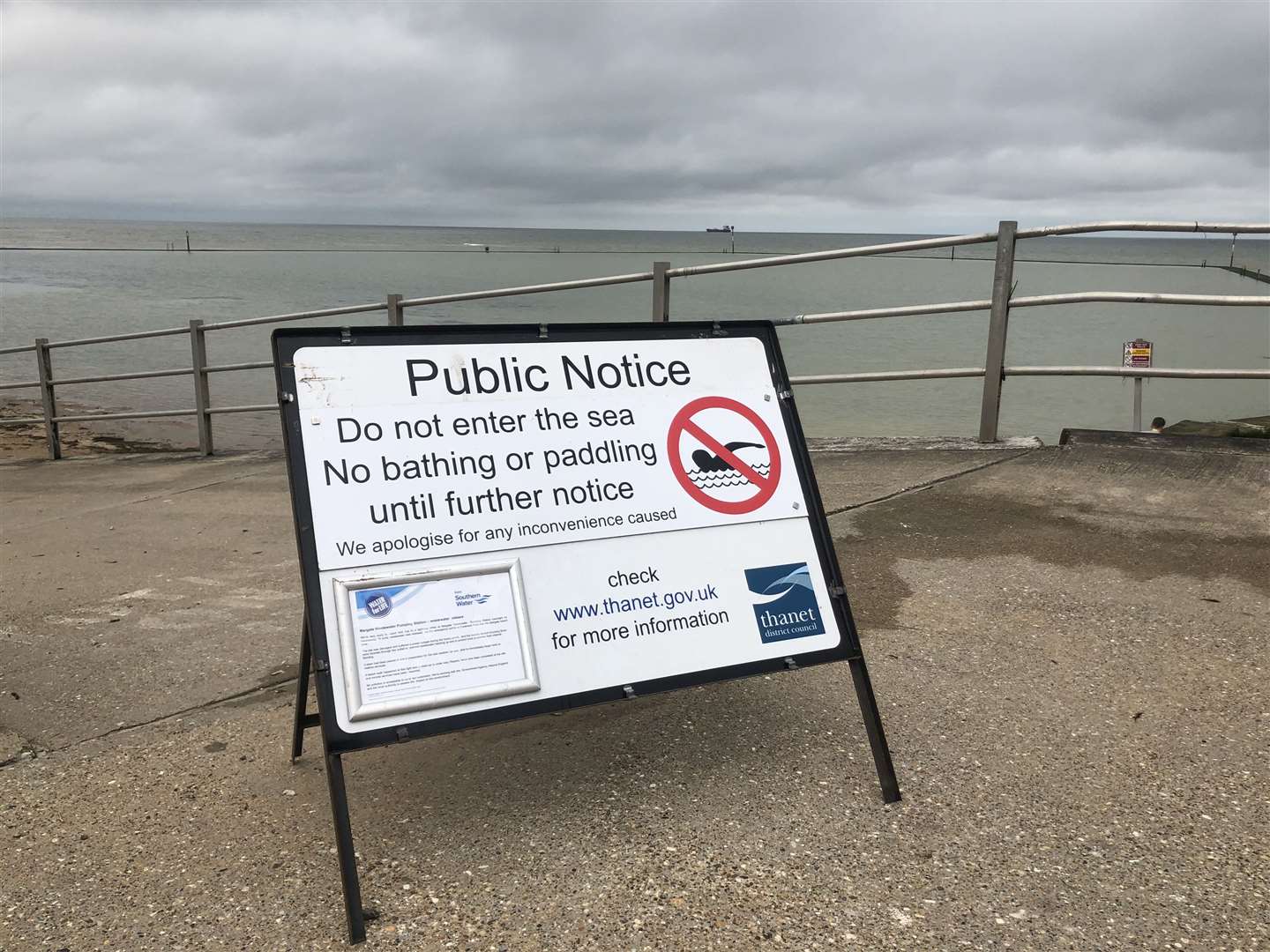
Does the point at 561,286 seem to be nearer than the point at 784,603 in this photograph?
No

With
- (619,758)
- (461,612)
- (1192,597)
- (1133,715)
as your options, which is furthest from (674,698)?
(1192,597)

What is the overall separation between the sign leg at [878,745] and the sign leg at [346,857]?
1312 mm

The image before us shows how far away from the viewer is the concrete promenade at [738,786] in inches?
90.0

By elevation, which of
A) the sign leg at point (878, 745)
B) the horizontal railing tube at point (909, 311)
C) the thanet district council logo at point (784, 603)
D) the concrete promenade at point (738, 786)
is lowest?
the concrete promenade at point (738, 786)

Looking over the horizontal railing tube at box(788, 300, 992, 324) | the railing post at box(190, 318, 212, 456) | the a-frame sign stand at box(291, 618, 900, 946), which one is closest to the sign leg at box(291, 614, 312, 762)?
the a-frame sign stand at box(291, 618, 900, 946)

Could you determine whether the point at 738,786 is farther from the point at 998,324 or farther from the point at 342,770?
the point at 998,324

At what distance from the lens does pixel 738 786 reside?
2840mm

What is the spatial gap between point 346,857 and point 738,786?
3.50ft

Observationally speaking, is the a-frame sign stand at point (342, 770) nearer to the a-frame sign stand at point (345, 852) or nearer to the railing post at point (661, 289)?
the a-frame sign stand at point (345, 852)

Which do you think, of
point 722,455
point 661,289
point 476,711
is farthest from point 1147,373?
point 476,711

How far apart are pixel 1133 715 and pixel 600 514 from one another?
67.7 inches

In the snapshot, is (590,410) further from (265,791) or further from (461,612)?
(265,791)

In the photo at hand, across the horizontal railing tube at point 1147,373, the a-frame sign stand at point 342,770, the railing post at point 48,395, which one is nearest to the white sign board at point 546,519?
the a-frame sign stand at point 342,770

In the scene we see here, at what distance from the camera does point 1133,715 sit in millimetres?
3137
